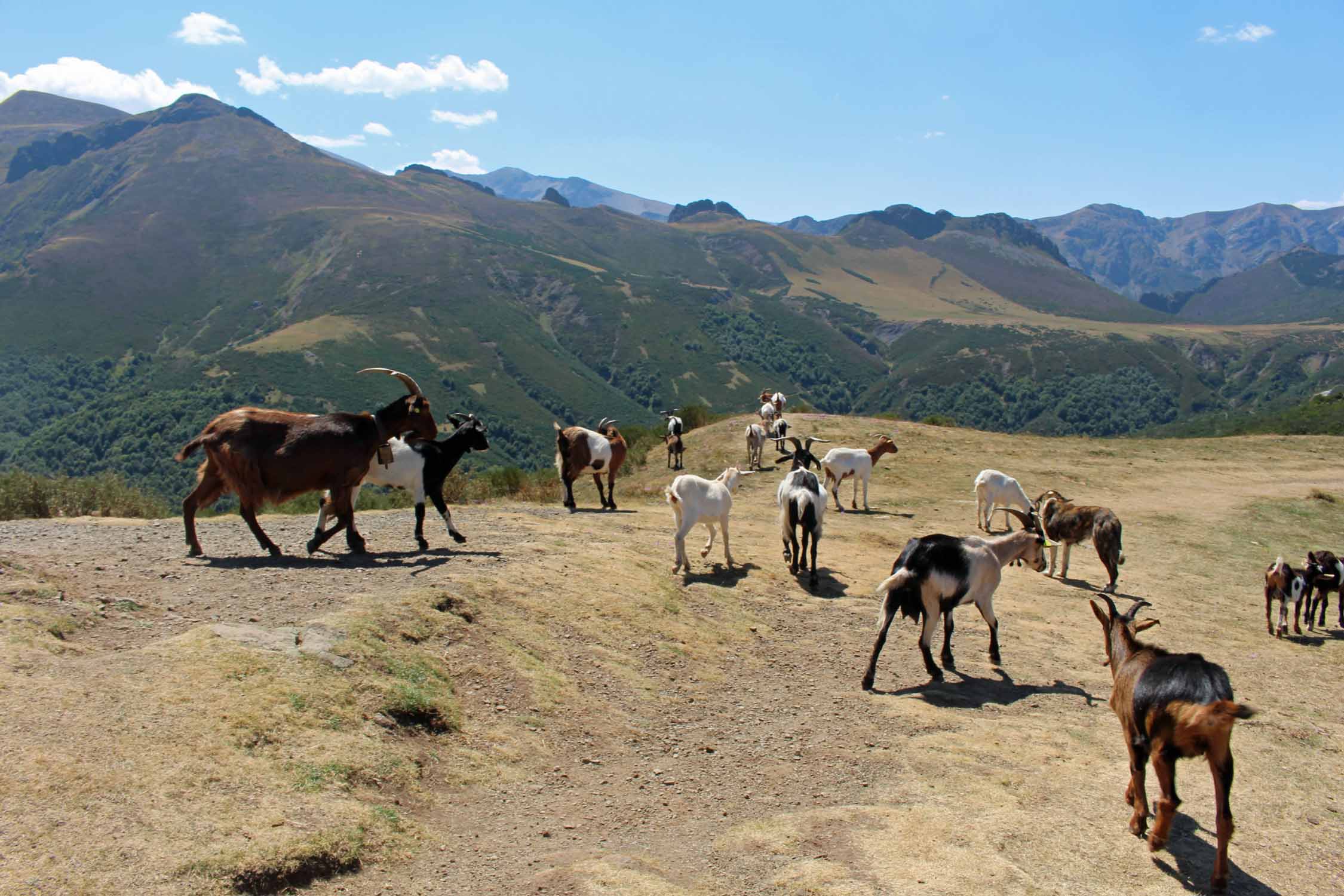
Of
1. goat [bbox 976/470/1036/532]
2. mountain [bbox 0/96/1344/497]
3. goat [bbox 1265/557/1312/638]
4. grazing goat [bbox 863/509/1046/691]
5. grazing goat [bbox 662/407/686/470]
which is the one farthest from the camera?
mountain [bbox 0/96/1344/497]

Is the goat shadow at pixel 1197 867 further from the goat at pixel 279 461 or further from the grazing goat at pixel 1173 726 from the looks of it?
the goat at pixel 279 461

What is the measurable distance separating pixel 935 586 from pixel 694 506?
410 cm

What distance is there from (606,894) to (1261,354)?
177 meters

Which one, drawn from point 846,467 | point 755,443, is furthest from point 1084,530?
point 755,443

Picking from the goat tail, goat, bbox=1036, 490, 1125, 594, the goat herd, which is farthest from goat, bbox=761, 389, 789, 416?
the goat tail

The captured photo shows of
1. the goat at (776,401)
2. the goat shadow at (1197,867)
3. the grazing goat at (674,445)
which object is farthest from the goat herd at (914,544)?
the goat at (776,401)

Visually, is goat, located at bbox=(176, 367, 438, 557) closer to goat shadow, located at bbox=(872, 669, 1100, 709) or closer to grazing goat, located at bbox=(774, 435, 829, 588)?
grazing goat, located at bbox=(774, 435, 829, 588)

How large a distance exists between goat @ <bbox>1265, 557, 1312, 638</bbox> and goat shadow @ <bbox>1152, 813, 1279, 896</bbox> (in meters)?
8.03

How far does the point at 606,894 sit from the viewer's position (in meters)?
4.59

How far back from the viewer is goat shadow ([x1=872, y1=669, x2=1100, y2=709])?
8.55 metres

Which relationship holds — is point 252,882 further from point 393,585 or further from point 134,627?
point 393,585

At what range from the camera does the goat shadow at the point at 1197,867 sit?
5246 millimetres

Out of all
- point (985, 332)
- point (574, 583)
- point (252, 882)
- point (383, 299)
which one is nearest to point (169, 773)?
point (252, 882)

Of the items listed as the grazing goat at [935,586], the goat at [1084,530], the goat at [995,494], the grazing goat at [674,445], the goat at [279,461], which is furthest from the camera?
the grazing goat at [674,445]
